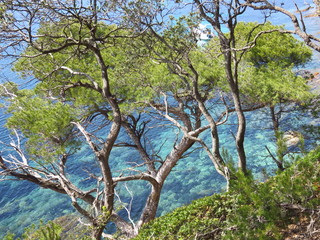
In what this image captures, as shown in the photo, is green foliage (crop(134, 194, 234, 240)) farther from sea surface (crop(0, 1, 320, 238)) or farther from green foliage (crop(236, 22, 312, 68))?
green foliage (crop(236, 22, 312, 68))

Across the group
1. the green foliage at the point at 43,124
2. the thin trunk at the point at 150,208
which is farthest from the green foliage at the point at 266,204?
the green foliage at the point at 43,124

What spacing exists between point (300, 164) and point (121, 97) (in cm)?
682

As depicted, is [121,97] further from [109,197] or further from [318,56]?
[318,56]

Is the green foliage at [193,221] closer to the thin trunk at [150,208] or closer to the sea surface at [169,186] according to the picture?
the thin trunk at [150,208]

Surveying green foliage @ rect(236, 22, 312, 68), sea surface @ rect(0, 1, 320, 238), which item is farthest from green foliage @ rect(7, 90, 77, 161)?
green foliage @ rect(236, 22, 312, 68)

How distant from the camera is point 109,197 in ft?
20.1

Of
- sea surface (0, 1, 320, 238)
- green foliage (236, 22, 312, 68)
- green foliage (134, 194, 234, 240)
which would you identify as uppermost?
green foliage (236, 22, 312, 68)

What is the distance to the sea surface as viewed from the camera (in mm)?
12844

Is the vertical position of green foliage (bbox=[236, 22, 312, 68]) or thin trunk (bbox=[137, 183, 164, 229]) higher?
green foliage (bbox=[236, 22, 312, 68])

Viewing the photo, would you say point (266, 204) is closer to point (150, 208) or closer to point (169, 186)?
point (150, 208)

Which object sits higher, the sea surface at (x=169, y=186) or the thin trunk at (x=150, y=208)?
the sea surface at (x=169, y=186)

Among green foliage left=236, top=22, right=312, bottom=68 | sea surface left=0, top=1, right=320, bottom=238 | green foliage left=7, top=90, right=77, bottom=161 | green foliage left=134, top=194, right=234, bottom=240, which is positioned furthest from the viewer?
sea surface left=0, top=1, right=320, bottom=238

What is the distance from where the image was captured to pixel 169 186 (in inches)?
560

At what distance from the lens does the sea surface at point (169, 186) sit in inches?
506
